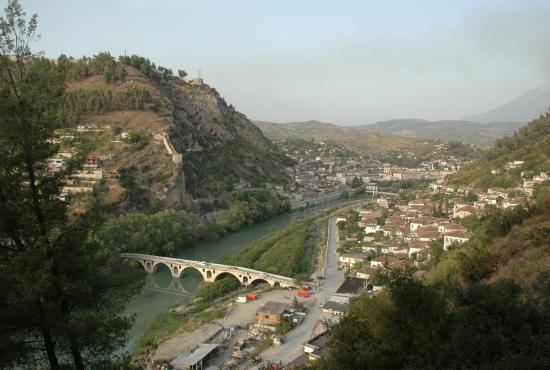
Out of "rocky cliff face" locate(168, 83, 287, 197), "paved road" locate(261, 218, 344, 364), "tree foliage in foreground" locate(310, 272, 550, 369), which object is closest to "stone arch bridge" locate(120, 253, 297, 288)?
"paved road" locate(261, 218, 344, 364)

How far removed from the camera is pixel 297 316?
1487cm

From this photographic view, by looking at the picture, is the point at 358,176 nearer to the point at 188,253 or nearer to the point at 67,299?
the point at 188,253

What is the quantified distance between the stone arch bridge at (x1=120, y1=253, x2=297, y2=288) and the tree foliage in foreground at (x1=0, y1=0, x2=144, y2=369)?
1503cm

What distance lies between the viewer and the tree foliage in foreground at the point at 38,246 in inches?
140

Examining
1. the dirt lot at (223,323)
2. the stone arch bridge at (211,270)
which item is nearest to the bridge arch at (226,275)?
the stone arch bridge at (211,270)

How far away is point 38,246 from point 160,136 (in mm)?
35408

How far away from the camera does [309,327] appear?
46.4 ft

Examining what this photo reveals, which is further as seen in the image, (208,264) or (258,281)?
(208,264)

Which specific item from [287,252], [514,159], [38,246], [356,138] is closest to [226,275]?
[287,252]

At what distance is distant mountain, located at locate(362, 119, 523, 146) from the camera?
434 ft

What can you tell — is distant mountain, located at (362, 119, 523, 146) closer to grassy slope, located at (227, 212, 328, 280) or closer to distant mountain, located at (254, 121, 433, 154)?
distant mountain, located at (254, 121, 433, 154)

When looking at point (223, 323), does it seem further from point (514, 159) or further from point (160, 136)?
point (514, 159)

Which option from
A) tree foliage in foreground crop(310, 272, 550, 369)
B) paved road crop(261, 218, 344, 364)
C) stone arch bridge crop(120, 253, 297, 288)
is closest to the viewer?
tree foliage in foreground crop(310, 272, 550, 369)

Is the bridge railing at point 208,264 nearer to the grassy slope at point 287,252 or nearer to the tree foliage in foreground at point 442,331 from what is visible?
the grassy slope at point 287,252
